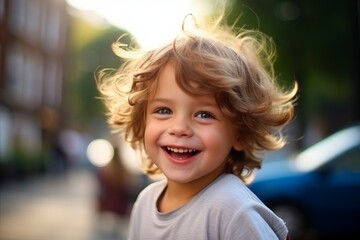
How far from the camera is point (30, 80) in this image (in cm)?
2858

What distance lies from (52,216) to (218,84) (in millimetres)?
10341

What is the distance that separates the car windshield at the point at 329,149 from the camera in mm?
7691

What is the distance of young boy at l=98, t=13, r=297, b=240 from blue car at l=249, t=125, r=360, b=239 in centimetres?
574

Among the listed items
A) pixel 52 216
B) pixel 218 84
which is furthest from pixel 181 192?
pixel 52 216

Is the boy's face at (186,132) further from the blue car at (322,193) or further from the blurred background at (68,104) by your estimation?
the blue car at (322,193)

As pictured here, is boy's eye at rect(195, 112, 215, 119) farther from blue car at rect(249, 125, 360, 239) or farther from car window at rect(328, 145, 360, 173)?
car window at rect(328, 145, 360, 173)

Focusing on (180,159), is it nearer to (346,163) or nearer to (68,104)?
(346,163)

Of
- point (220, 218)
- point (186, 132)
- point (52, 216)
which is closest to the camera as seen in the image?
point (220, 218)

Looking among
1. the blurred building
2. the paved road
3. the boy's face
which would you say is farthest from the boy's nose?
the blurred building

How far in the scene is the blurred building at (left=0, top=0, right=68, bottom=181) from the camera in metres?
21.7

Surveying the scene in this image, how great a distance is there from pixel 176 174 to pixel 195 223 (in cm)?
20

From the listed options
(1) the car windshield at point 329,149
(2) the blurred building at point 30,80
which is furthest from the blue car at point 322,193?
(2) the blurred building at point 30,80

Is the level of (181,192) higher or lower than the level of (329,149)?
higher

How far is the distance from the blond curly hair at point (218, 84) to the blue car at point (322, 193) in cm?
552
